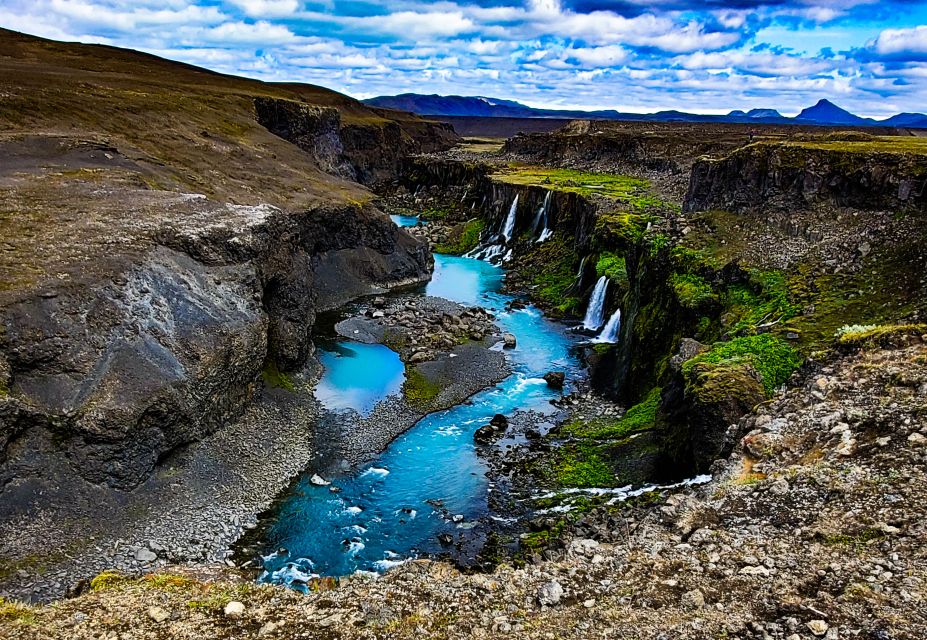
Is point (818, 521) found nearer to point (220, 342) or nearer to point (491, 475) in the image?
point (491, 475)

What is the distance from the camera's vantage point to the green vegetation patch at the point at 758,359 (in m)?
24.2

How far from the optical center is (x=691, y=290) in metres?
35.5

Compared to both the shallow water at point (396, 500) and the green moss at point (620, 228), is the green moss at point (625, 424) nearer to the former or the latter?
the shallow water at point (396, 500)

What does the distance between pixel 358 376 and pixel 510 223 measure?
47898mm

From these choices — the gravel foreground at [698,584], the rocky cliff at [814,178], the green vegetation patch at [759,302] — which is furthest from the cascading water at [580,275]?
the gravel foreground at [698,584]

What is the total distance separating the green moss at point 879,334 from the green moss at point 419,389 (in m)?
21.8

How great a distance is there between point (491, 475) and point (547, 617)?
16.2 metres

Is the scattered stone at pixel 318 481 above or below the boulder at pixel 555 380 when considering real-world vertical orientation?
below

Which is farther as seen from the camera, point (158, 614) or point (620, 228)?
point (620, 228)

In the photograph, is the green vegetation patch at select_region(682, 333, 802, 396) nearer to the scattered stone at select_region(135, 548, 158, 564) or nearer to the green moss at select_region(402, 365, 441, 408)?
the green moss at select_region(402, 365, 441, 408)

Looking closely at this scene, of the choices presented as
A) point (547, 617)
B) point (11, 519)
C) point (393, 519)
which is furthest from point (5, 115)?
point (547, 617)

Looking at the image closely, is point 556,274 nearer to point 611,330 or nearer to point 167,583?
point 611,330

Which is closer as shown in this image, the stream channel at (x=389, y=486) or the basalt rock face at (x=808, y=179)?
the stream channel at (x=389, y=486)

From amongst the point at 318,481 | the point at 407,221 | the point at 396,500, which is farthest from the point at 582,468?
the point at 407,221
